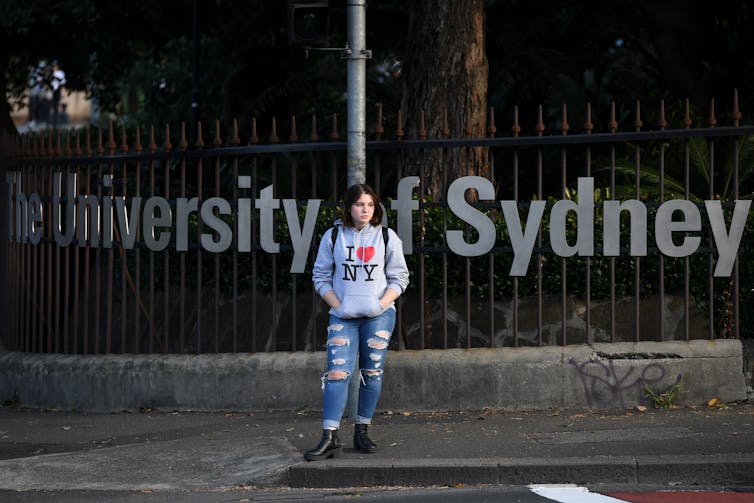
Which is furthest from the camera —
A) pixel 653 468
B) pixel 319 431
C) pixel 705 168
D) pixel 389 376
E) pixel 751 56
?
pixel 751 56

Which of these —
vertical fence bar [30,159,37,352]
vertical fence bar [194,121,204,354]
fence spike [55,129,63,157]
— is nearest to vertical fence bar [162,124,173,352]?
vertical fence bar [194,121,204,354]

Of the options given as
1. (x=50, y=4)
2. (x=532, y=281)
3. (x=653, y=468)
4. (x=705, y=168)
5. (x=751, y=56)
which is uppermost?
(x=50, y=4)

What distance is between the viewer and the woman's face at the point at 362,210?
7.76 m

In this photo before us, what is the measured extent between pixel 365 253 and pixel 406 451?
3.89 feet

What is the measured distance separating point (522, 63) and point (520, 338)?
8.00 m

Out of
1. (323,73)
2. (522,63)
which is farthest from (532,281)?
(323,73)

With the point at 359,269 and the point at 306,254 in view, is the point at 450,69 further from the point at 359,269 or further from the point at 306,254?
the point at 359,269

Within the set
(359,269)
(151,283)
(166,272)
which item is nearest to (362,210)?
(359,269)

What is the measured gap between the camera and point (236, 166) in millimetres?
9984

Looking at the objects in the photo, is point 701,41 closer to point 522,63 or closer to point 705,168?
point 522,63

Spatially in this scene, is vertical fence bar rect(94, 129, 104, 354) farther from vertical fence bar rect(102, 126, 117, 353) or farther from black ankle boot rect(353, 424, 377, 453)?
black ankle boot rect(353, 424, 377, 453)

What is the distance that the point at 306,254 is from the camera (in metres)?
9.78

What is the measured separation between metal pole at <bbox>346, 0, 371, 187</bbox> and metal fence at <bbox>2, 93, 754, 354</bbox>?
0.64 ft

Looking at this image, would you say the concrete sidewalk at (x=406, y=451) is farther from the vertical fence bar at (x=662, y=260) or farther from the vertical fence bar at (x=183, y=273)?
the vertical fence bar at (x=183, y=273)
